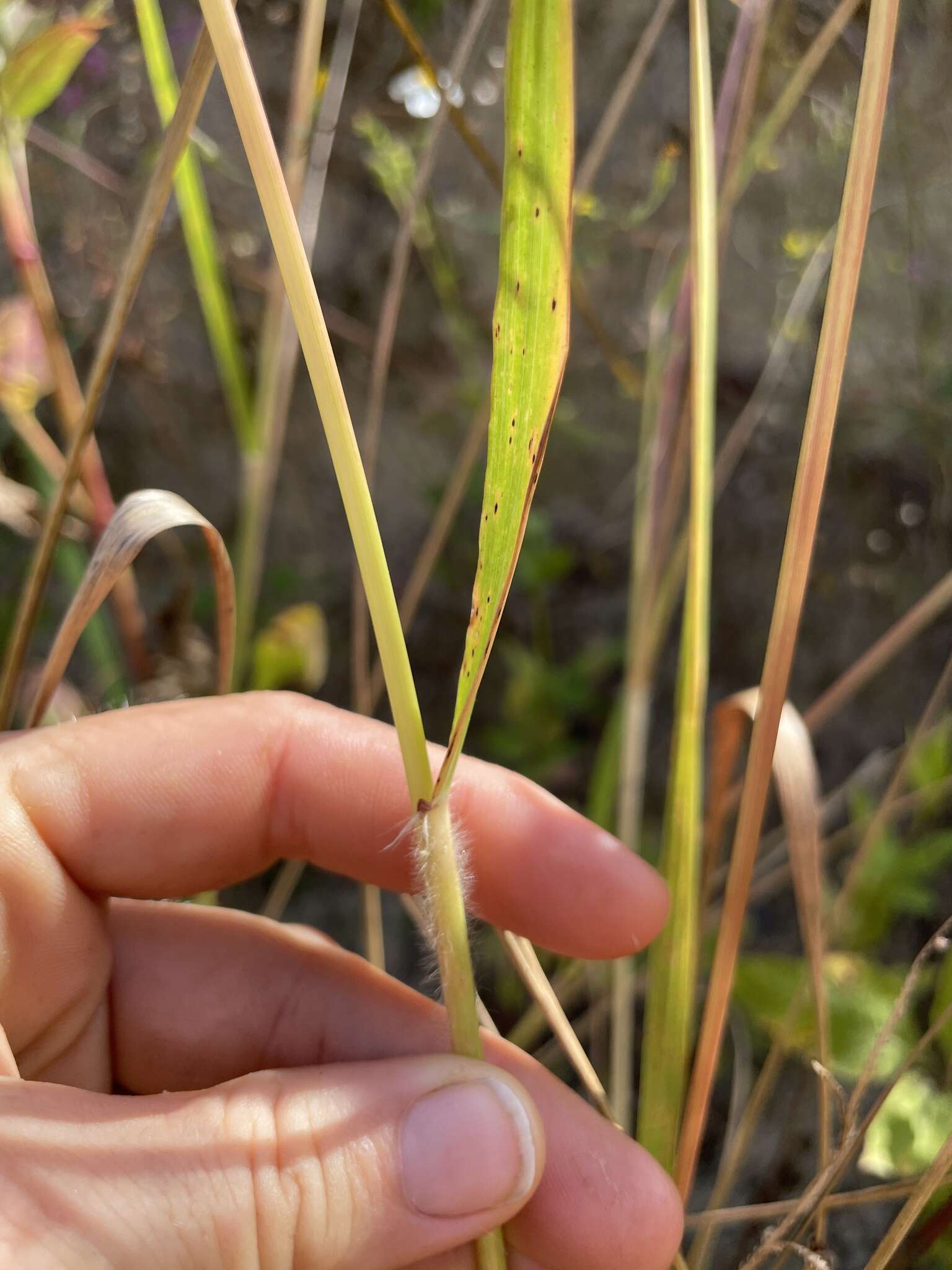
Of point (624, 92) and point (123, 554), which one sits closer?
point (123, 554)

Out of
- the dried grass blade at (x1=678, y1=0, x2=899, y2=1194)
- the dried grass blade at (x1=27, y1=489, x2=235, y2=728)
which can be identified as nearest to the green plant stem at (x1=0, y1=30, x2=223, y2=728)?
the dried grass blade at (x1=27, y1=489, x2=235, y2=728)

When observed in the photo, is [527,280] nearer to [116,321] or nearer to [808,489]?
[808,489]

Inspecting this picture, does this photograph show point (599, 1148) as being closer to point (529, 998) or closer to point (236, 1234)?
point (236, 1234)

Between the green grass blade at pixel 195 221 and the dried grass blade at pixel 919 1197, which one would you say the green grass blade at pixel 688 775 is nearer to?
the dried grass blade at pixel 919 1197

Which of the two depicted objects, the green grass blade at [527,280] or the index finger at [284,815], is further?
the index finger at [284,815]

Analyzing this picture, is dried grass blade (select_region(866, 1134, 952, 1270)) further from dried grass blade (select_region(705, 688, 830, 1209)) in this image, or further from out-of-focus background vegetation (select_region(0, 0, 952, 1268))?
out-of-focus background vegetation (select_region(0, 0, 952, 1268))

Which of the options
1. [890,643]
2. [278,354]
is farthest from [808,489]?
[278,354]

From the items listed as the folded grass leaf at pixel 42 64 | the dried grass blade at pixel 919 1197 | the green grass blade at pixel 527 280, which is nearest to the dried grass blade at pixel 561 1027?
the dried grass blade at pixel 919 1197
